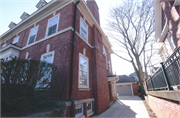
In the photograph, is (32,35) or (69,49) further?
(32,35)

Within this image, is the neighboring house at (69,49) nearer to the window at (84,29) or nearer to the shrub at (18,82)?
the window at (84,29)

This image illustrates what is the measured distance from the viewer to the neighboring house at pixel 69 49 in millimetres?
4695

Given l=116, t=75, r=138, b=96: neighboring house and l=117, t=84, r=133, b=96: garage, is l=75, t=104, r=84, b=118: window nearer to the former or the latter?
l=116, t=75, r=138, b=96: neighboring house

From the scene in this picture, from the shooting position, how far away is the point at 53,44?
5695mm

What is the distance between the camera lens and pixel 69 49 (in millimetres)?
4879

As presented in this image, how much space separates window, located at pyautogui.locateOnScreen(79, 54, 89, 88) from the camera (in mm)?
5678

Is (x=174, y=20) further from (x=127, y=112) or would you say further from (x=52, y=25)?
(x=52, y=25)

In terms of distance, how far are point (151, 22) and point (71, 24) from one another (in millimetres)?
12109

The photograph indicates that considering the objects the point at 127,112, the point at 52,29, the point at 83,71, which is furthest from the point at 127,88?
the point at 52,29

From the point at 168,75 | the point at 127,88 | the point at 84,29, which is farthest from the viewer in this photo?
the point at 127,88

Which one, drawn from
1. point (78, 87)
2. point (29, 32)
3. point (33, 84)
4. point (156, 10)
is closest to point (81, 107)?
point (78, 87)

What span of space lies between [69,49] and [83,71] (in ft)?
6.18

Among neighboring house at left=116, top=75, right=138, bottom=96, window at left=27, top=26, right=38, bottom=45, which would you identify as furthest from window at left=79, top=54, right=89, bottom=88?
neighboring house at left=116, top=75, right=138, bottom=96

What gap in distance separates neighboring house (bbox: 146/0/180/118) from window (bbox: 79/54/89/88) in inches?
152
